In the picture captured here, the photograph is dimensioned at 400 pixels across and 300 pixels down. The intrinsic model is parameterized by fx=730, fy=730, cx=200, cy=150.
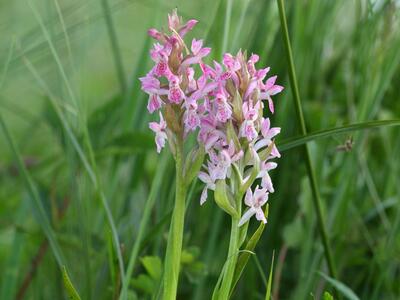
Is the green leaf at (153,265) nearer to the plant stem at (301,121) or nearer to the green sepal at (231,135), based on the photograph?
the plant stem at (301,121)

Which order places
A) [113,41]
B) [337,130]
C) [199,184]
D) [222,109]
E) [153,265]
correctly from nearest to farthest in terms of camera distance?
[222,109]
[337,130]
[153,265]
[199,184]
[113,41]

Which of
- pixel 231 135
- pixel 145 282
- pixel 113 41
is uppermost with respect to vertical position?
pixel 113 41

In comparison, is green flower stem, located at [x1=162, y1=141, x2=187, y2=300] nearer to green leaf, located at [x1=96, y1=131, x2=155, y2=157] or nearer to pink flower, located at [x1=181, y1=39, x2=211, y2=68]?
pink flower, located at [x1=181, y1=39, x2=211, y2=68]

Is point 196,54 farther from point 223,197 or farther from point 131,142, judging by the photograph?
point 131,142

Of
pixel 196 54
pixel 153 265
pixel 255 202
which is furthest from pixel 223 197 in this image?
pixel 153 265

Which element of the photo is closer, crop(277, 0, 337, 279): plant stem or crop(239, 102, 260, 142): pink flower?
crop(239, 102, 260, 142): pink flower

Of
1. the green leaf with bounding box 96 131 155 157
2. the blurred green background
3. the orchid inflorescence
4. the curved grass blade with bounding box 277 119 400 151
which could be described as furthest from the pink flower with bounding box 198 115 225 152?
the green leaf with bounding box 96 131 155 157
